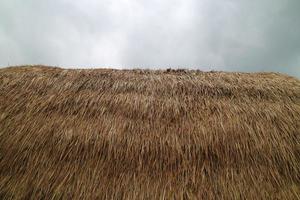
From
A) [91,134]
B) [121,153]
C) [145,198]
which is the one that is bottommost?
[145,198]

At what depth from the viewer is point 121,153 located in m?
3.00

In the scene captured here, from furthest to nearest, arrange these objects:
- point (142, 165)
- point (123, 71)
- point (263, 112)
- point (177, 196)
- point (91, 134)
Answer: point (123, 71), point (263, 112), point (91, 134), point (142, 165), point (177, 196)

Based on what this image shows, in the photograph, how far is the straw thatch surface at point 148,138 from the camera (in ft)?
9.23

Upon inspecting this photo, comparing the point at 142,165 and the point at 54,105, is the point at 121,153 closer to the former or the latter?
the point at 142,165

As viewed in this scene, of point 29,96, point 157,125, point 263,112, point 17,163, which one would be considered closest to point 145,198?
A: point 157,125

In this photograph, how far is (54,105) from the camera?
3.50 meters

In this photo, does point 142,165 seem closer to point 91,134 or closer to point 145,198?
point 145,198

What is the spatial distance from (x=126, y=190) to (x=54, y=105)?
153 centimetres

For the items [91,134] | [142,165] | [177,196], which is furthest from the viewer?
[91,134]

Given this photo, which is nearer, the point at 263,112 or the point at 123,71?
the point at 263,112

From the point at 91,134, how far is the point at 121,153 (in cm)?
45

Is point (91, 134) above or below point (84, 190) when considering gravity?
above

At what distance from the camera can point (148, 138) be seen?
310cm

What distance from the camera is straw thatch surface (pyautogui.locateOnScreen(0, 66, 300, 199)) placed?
2812 mm
